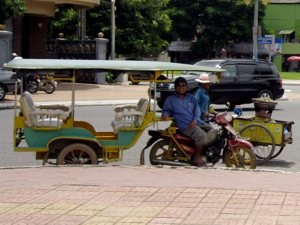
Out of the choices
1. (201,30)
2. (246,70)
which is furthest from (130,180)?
(201,30)

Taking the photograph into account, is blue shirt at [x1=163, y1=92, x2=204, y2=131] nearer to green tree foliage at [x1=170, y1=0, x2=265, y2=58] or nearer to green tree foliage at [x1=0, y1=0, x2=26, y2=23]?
green tree foliage at [x1=0, y1=0, x2=26, y2=23]

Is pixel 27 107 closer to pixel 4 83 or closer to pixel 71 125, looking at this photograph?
pixel 71 125

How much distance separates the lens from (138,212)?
7.83 m

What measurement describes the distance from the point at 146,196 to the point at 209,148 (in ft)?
9.69

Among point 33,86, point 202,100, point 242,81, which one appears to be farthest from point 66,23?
point 202,100

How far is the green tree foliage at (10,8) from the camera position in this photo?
28250mm

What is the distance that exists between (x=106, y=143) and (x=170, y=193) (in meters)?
2.75

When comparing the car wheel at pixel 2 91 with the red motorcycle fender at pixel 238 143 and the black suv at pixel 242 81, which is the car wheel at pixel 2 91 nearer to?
the black suv at pixel 242 81

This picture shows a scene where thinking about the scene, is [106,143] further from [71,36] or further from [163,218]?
[71,36]

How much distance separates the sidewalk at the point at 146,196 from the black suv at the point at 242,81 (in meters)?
13.5

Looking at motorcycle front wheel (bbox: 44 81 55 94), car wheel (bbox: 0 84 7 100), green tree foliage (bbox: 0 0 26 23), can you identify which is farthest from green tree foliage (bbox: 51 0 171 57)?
car wheel (bbox: 0 84 7 100)

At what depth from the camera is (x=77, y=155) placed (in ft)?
37.4

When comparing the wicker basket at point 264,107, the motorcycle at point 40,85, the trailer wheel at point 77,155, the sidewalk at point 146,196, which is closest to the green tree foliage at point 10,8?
the motorcycle at point 40,85

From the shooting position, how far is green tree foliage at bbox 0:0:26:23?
2825 cm
